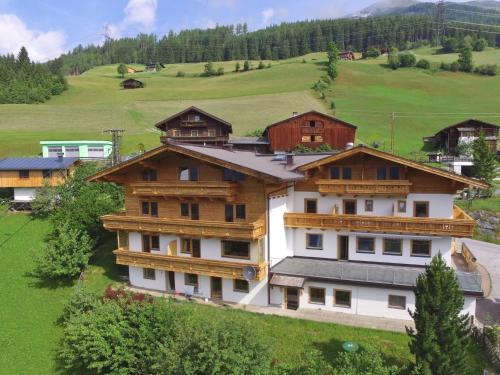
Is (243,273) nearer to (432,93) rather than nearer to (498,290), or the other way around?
(498,290)

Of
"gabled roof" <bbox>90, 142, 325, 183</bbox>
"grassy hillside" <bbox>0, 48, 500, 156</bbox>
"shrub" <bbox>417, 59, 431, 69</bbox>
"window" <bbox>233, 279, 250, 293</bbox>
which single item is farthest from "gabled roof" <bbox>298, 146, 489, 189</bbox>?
"shrub" <bbox>417, 59, 431, 69</bbox>

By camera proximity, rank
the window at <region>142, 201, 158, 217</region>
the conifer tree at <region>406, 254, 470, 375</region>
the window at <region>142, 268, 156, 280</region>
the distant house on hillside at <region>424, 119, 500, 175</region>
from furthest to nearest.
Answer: the distant house on hillside at <region>424, 119, 500, 175</region> → the window at <region>142, 268, 156, 280</region> → the window at <region>142, 201, 158, 217</region> → the conifer tree at <region>406, 254, 470, 375</region>

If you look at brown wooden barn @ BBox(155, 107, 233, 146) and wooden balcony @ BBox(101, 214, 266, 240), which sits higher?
brown wooden barn @ BBox(155, 107, 233, 146)

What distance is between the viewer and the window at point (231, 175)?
88.4 feet

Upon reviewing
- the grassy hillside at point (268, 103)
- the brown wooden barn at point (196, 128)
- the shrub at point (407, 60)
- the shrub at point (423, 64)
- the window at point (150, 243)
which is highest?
the shrub at point (407, 60)

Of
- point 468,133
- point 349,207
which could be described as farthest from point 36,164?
point 468,133

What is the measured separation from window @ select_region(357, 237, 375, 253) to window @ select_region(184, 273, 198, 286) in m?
11.2

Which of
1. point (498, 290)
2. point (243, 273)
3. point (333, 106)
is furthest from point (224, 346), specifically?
point (333, 106)

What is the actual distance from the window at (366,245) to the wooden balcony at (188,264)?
660 cm

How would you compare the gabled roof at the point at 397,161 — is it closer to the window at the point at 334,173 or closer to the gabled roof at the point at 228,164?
the window at the point at 334,173

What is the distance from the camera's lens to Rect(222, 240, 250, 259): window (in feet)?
88.1

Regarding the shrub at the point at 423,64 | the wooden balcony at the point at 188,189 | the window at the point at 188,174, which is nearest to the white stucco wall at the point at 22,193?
the wooden balcony at the point at 188,189

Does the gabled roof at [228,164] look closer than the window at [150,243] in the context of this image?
Yes

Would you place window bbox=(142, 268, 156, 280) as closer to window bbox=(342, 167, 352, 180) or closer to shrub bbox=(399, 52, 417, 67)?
window bbox=(342, 167, 352, 180)
